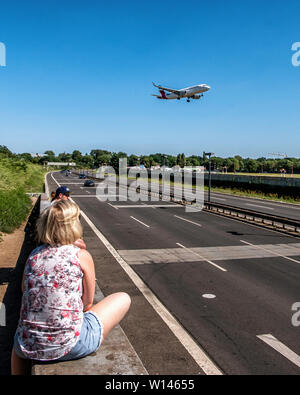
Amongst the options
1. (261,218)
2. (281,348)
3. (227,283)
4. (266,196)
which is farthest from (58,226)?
(266,196)

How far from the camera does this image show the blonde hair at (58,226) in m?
3.05

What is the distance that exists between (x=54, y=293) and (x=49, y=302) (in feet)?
0.29

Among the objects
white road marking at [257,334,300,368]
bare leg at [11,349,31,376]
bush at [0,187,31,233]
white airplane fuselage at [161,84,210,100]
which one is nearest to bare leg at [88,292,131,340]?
bare leg at [11,349,31,376]

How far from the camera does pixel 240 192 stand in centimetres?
4994

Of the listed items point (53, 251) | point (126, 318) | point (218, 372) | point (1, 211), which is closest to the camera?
point (53, 251)

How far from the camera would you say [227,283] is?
994 centimetres

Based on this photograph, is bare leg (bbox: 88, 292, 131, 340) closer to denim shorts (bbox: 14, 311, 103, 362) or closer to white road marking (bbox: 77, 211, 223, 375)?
denim shorts (bbox: 14, 311, 103, 362)

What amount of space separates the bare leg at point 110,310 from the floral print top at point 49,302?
17.7 inches

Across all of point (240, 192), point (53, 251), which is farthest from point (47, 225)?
point (240, 192)

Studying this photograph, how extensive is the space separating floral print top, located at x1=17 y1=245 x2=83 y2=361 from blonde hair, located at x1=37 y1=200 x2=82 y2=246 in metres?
0.07

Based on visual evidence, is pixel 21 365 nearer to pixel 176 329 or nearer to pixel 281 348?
pixel 176 329
